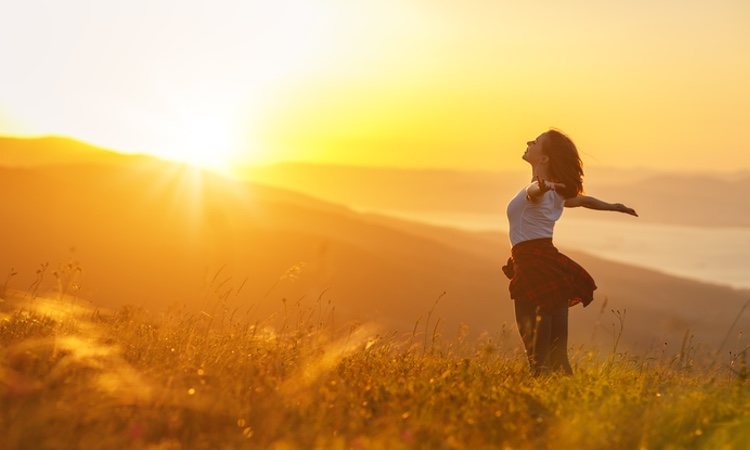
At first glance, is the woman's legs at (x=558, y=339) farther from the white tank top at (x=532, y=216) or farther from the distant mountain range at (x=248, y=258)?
the distant mountain range at (x=248, y=258)

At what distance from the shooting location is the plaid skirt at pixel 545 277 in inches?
266

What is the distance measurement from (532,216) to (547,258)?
357mm

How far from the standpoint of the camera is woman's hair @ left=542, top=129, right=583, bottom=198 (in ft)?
22.6

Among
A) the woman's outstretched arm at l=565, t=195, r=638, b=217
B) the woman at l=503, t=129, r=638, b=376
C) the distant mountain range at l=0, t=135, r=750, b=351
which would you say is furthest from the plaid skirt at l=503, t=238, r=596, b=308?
the distant mountain range at l=0, t=135, r=750, b=351

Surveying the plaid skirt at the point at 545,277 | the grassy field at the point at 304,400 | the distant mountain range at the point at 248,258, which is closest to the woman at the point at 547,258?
the plaid skirt at the point at 545,277

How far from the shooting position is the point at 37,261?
136ft

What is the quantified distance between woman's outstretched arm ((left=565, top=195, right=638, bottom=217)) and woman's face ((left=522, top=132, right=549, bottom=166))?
0.40m

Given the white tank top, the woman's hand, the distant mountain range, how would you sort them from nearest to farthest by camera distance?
Answer: the woman's hand, the white tank top, the distant mountain range

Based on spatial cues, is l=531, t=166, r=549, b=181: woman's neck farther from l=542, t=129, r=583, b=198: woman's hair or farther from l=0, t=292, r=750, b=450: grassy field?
l=0, t=292, r=750, b=450: grassy field

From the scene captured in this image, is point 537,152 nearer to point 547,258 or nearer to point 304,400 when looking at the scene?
point 547,258

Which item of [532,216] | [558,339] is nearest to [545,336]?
[558,339]

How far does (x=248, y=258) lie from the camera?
50.1 m

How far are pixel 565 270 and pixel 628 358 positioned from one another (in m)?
1.28

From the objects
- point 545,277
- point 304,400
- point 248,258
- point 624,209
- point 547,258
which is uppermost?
point 624,209
